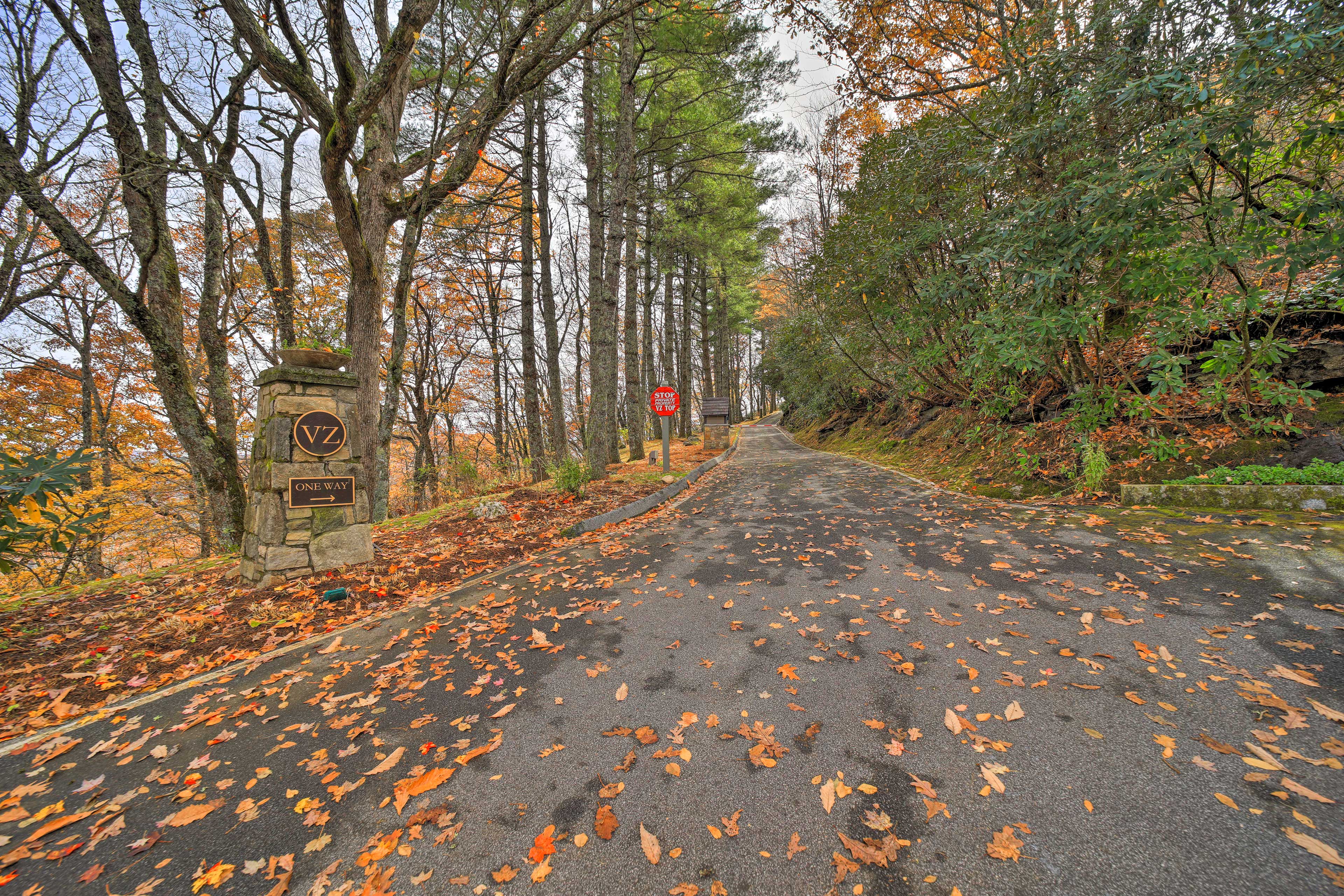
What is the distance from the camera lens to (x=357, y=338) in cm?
738

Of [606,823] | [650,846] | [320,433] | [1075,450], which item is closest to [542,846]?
[606,823]

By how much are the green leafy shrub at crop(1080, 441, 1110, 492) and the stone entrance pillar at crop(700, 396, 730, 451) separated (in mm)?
12391

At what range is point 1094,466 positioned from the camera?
606 centimetres

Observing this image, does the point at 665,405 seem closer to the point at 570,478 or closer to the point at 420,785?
the point at 570,478

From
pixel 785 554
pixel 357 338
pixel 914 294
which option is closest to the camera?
pixel 785 554

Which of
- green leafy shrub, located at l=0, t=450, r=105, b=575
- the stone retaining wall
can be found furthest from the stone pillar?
the stone retaining wall

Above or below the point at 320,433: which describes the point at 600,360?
above

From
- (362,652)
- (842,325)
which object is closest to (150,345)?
(362,652)

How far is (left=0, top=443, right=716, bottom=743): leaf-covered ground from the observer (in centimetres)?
312

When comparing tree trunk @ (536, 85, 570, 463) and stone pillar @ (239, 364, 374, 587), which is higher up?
tree trunk @ (536, 85, 570, 463)

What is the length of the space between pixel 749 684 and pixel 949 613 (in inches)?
70.8

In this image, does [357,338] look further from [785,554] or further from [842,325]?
[842,325]

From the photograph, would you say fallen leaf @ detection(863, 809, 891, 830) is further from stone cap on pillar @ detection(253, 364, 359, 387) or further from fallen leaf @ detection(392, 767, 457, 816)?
stone cap on pillar @ detection(253, 364, 359, 387)

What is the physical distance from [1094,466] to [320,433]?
9.42 meters
